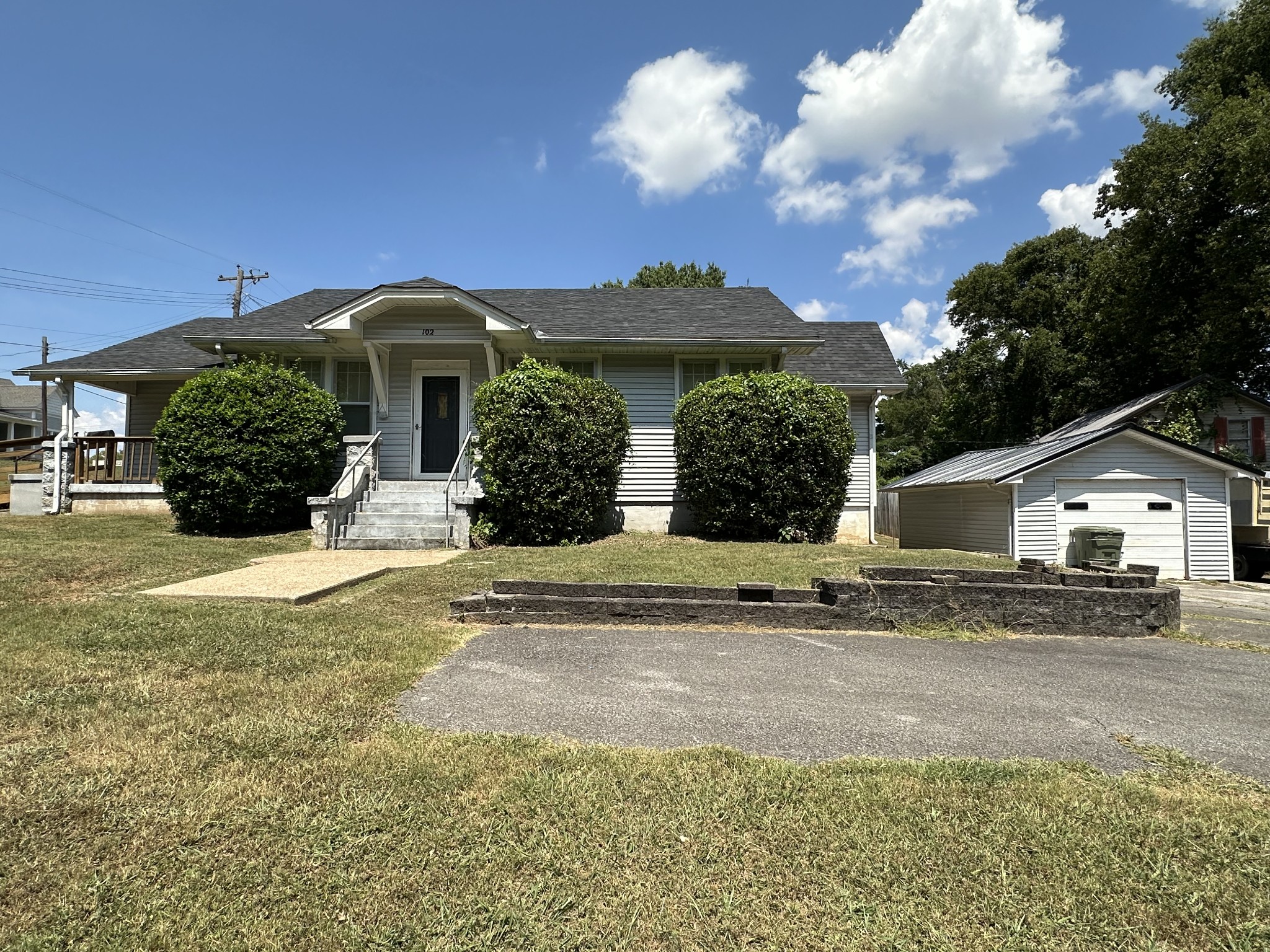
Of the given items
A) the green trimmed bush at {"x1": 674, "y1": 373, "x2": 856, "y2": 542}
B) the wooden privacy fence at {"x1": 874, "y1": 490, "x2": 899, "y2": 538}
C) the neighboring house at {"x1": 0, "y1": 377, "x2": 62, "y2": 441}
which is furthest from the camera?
the neighboring house at {"x1": 0, "y1": 377, "x2": 62, "y2": 441}

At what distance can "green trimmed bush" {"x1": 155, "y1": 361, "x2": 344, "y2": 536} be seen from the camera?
10781mm

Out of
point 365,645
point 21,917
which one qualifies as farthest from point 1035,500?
point 21,917

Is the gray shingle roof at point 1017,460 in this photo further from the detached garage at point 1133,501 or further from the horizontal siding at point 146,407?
the horizontal siding at point 146,407

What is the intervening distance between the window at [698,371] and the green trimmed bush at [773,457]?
6.66ft

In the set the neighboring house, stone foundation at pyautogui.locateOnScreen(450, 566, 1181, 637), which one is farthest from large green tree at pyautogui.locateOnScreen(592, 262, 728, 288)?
the neighboring house

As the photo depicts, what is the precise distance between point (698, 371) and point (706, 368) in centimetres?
20

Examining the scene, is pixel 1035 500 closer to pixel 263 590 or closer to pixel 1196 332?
pixel 1196 332

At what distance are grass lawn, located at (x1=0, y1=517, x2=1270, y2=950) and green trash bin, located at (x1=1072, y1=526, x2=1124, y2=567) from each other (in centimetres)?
1210

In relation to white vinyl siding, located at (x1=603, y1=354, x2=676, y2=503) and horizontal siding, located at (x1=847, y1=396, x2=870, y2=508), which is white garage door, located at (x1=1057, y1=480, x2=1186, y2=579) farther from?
white vinyl siding, located at (x1=603, y1=354, x2=676, y2=503)

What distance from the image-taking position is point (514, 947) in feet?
5.82

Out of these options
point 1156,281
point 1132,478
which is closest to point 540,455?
point 1132,478

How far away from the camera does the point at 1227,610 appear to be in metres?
8.40

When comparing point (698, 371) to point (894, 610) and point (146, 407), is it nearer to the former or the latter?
point (894, 610)

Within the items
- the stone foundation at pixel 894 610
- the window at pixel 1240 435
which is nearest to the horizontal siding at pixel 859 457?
the stone foundation at pixel 894 610
